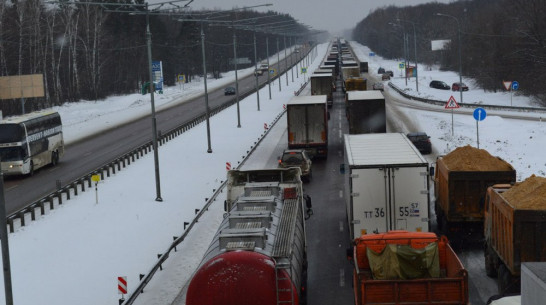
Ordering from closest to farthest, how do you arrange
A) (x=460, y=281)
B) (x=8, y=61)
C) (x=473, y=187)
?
(x=460, y=281), (x=473, y=187), (x=8, y=61)

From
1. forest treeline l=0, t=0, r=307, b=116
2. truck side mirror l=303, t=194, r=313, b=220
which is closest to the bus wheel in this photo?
forest treeline l=0, t=0, r=307, b=116

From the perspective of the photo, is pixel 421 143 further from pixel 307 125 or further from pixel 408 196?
pixel 408 196

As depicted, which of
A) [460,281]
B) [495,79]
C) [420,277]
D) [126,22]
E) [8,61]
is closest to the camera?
[460,281]

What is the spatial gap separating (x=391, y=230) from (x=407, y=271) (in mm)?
4290

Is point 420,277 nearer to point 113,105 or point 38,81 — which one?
point 38,81

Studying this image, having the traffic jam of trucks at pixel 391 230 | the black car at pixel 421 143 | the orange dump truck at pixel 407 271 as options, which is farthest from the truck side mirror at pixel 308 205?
the black car at pixel 421 143

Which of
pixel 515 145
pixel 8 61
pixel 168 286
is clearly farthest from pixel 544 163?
pixel 8 61

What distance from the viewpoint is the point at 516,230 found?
16.0 meters

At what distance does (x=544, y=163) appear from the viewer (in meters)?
37.7

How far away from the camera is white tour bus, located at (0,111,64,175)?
3850 cm

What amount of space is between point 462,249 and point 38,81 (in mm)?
54251

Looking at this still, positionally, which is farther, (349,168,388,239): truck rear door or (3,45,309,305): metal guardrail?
(3,45,309,305): metal guardrail

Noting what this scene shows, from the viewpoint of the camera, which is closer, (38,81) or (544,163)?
(544,163)

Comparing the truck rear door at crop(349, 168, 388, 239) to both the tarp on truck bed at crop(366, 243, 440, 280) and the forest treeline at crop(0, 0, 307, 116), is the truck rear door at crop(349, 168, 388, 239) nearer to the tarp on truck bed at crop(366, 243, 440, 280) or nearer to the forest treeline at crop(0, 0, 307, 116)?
the tarp on truck bed at crop(366, 243, 440, 280)
